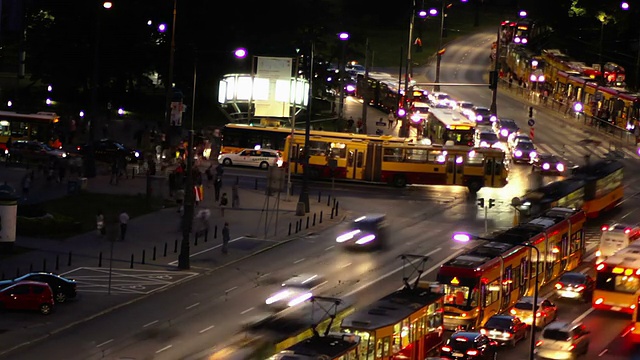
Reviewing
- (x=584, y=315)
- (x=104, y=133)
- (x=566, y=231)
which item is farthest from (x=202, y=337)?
(x=104, y=133)

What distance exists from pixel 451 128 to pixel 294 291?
1715 inches

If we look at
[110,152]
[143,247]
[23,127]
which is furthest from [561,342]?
[23,127]

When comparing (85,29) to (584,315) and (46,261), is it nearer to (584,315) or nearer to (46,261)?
(46,261)

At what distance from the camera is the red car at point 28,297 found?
51.7 meters

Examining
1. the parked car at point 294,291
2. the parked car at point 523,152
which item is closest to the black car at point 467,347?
the parked car at point 294,291

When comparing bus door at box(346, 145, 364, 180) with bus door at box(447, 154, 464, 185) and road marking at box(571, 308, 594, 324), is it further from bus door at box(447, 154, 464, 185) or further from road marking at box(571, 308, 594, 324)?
road marking at box(571, 308, 594, 324)

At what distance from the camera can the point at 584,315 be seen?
186 ft

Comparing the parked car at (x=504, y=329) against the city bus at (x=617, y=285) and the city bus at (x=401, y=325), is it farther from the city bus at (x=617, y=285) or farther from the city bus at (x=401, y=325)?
the city bus at (x=617, y=285)

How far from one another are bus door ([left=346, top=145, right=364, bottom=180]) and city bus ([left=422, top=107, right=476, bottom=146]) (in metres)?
12.2

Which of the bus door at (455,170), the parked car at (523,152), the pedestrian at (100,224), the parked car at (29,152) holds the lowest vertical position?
Result: the pedestrian at (100,224)

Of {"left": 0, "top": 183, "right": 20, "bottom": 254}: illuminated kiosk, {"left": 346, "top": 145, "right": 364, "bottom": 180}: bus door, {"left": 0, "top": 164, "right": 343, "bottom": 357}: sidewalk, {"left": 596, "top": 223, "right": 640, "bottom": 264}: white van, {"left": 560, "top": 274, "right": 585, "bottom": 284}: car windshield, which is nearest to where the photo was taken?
{"left": 0, "top": 164, "right": 343, "bottom": 357}: sidewalk

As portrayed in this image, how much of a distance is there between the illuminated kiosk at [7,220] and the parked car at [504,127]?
1965 inches

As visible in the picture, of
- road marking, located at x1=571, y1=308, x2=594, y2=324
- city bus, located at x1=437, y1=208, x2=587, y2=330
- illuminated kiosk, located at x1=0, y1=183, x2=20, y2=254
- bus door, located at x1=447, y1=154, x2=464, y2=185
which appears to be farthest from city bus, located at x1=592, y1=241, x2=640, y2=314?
bus door, located at x1=447, y1=154, x2=464, y2=185

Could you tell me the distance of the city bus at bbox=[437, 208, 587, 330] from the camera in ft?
169
